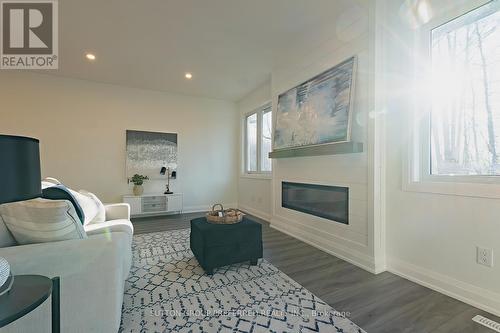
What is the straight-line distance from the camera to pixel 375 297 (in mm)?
1872

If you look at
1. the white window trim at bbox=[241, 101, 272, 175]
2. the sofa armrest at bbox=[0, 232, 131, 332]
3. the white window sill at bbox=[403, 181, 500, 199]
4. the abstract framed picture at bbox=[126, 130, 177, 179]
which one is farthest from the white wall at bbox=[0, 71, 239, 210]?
the white window sill at bbox=[403, 181, 500, 199]

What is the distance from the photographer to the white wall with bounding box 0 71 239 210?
4.24 metres

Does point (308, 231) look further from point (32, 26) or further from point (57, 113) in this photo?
point (57, 113)

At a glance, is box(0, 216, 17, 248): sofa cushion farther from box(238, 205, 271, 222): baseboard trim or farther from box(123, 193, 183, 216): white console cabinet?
box(238, 205, 271, 222): baseboard trim

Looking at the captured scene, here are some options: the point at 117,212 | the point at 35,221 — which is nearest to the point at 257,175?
the point at 117,212

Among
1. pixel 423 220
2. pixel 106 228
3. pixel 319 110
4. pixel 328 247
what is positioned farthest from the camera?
pixel 319 110

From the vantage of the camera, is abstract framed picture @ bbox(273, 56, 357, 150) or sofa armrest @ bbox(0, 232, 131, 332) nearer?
sofa armrest @ bbox(0, 232, 131, 332)

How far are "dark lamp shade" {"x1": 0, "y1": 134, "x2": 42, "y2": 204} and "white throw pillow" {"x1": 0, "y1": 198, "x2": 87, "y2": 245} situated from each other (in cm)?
58

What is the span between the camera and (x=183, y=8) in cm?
262

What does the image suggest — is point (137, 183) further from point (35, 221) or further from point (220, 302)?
point (220, 302)

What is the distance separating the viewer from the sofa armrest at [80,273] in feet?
3.95

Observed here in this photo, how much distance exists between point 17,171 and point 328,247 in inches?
112

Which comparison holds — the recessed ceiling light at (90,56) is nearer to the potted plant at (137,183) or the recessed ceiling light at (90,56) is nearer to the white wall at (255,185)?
the potted plant at (137,183)

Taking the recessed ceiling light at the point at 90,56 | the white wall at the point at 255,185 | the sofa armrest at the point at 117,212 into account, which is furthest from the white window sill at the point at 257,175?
the recessed ceiling light at the point at 90,56
